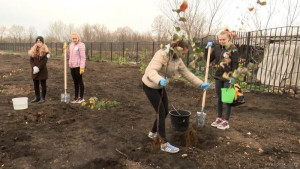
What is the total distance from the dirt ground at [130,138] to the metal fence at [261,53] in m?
1.21

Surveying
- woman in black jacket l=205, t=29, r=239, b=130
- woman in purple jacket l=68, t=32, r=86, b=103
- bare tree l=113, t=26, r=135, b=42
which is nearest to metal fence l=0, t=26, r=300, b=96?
woman in black jacket l=205, t=29, r=239, b=130

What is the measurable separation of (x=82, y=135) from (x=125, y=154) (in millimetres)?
1001

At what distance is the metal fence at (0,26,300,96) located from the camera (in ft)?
23.4

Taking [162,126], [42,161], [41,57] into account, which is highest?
[41,57]

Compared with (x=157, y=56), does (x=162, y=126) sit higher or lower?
lower

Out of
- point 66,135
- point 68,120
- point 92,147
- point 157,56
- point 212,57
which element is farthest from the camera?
point 68,120

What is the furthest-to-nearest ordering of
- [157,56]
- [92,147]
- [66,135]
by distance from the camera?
[66,135]
[92,147]
[157,56]

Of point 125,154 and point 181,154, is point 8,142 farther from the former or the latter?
point 181,154

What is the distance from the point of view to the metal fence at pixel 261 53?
23.4ft

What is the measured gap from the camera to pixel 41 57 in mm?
5305

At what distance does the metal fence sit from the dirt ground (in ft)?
3.98

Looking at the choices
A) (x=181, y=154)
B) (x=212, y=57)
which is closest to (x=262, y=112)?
(x=212, y=57)

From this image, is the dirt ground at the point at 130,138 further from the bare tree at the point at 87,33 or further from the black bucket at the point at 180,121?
the bare tree at the point at 87,33

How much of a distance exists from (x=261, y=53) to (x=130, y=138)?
778 centimetres
